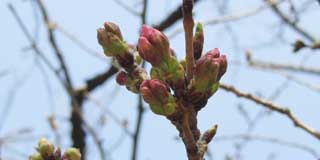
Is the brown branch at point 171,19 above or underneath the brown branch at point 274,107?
above

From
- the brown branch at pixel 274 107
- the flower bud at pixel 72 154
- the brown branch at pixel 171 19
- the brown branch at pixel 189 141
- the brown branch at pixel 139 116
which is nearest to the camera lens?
the brown branch at pixel 189 141

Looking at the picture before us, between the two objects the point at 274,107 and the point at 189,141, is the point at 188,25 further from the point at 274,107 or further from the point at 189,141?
the point at 274,107

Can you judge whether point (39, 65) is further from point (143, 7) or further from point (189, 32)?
point (189, 32)

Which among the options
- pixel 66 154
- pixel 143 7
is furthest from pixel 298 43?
pixel 143 7

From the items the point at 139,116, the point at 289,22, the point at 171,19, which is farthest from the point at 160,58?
the point at 171,19

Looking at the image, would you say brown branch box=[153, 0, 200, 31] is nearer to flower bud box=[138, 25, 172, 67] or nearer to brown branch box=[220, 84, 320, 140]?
brown branch box=[220, 84, 320, 140]

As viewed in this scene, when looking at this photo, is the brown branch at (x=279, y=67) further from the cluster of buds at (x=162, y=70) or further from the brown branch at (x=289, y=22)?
the cluster of buds at (x=162, y=70)

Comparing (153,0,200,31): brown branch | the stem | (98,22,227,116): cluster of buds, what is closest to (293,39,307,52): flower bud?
(98,22,227,116): cluster of buds

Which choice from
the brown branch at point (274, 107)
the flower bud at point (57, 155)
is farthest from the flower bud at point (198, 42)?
the brown branch at point (274, 107)

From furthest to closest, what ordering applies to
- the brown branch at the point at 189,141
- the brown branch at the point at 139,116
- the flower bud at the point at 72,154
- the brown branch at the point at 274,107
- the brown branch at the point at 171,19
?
the brown branch at the point at 171,19 < the brown branch at the point at 139,116 < the brown branch at the point at 274,107 < the flower bud at the point at 72,154 < the brown branch at the point at 189,141
